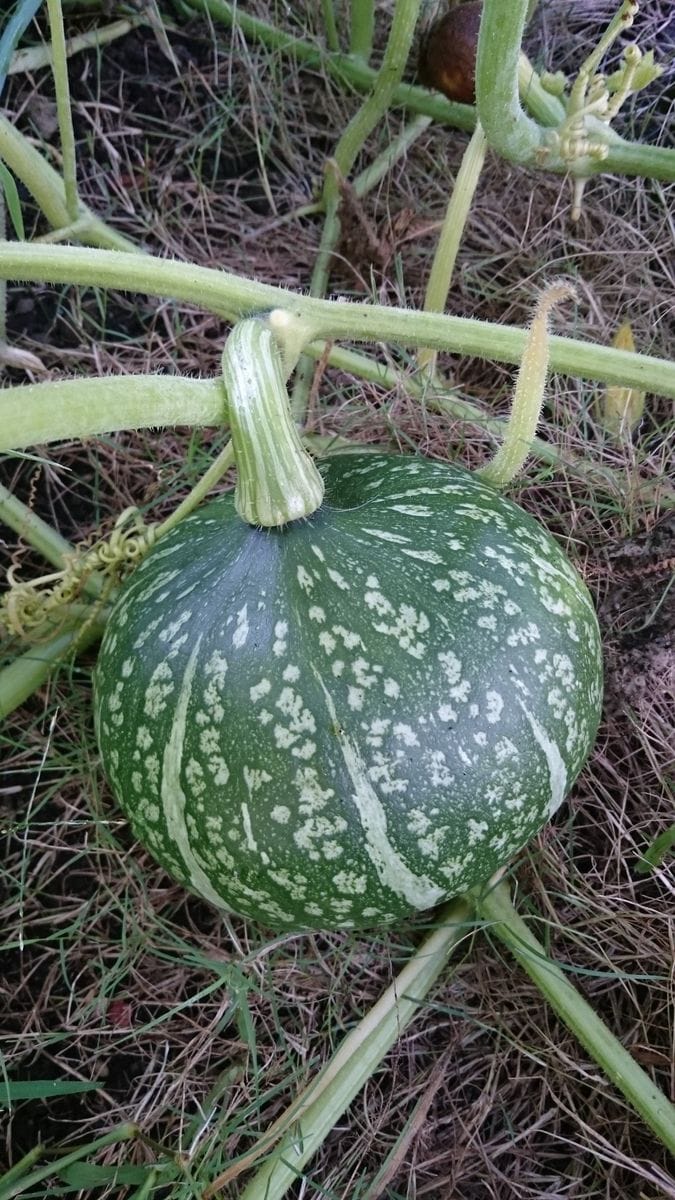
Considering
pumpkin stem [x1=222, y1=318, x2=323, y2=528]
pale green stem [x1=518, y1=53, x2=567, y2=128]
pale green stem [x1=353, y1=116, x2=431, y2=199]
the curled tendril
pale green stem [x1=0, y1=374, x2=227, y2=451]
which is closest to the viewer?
pale green stem [x1=0, y1=374, x2=227, y2=451]

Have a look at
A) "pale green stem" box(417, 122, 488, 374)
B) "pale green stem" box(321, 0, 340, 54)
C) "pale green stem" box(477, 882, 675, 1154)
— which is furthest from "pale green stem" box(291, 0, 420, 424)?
"pale green stem" box(477, 882, 675, 1154)

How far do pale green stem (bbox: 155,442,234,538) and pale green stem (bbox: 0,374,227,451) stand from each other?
0.24 m

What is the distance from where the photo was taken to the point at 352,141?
1.92m

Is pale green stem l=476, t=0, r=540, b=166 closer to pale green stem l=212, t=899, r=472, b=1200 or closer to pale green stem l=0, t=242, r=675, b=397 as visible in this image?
pale green stem l=0, t=242, r=675, b=397

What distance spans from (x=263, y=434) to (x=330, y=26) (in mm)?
1255

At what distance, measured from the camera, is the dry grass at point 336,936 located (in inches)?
63.3

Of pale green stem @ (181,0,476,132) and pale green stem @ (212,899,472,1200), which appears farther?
pale green stem @ (181,0,476,132)

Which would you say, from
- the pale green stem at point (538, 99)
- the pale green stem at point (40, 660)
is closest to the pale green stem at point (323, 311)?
the pale green stem at point (538, 99)

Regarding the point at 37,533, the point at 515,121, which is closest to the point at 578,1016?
the point at 37,533

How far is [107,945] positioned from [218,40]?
71.9 inches

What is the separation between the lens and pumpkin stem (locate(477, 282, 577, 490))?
1.24 metres

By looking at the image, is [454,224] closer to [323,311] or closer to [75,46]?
[323,311]

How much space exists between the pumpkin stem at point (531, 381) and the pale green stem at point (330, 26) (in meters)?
1.03

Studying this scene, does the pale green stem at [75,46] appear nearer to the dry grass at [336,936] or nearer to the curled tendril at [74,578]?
the dry grass at [336,936]
